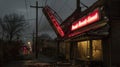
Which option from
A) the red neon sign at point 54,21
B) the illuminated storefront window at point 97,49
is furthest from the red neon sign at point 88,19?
the red neon sign at point 54,21

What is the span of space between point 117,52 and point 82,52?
24.8ft

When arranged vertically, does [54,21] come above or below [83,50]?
above

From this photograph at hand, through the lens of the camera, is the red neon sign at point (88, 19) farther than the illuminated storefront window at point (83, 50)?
No

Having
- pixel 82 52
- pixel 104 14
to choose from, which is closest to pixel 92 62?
pixel 104 14

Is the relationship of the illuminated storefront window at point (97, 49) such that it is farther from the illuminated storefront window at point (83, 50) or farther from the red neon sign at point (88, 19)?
the illuminated storefront window at point (83, 50)

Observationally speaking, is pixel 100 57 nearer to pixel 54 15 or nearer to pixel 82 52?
pixel 82 52

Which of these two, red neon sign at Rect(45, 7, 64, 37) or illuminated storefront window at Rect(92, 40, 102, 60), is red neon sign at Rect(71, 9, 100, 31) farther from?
red neon sign at Rect(45, 7, 64, 37)

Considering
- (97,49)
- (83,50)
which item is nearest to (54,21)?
(83,50)

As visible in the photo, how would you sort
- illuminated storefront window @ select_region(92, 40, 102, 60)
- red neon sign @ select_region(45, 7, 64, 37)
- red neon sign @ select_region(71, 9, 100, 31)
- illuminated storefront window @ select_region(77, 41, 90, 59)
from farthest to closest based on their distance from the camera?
red neon sign @ select_region(45, 7, 64, 37) → illuminated storefront window @ select_region(77, 41, 90, 59) → illuminated storefront window @ select_region(92, 40, 102, 60) → red neon sign @ select_region(71, 9, 100, 31)

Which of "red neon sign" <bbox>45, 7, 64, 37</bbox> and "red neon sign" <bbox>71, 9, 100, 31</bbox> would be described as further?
"red neon sign" <bbox>45, 7, 64, 37</bbox>

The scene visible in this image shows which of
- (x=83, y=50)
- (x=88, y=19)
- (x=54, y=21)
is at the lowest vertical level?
(x=83, y=50)

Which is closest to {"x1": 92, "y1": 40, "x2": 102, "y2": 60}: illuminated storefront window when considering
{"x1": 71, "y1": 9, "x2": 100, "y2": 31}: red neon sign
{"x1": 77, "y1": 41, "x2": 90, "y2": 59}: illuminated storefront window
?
{"x1": 71, "y1": 9, "x2": 100, "y2": 31}: red neon sign

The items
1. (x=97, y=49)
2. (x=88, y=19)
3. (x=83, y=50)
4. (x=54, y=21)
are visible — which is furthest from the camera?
(x=54, y=21)

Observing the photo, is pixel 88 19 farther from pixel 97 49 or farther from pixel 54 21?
pixel 54 21
